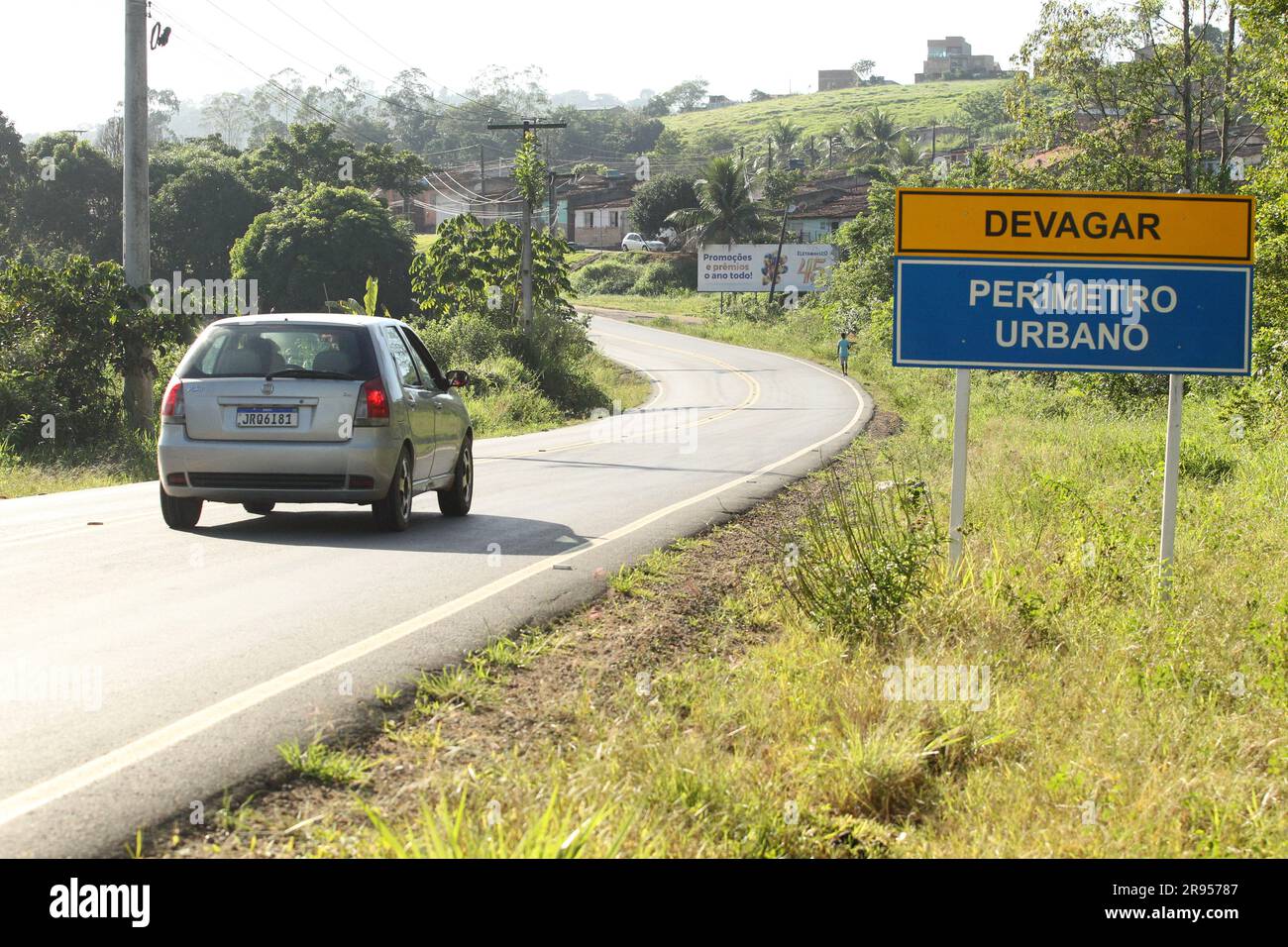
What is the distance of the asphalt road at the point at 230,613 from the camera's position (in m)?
4.82

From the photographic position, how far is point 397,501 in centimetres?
1099

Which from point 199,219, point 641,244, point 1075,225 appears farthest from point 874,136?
point 1075,225

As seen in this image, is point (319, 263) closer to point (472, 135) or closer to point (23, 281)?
point (23, 281)

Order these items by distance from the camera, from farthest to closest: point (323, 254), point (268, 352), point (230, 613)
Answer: point (323, 254) → point (268, 352) → point (230, 613)

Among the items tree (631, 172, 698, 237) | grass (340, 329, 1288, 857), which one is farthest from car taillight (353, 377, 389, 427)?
tree (631, 172, 698, 237)

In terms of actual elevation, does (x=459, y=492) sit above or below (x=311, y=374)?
below

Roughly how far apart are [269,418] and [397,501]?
1.20 metres

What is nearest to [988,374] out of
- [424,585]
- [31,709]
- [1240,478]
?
[1240,478]

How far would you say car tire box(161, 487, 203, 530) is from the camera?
1086 cm

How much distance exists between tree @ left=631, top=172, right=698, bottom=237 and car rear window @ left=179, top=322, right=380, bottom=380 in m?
93.6

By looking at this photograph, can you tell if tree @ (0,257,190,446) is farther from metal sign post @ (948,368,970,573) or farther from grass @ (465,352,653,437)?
metal sign post @ (948,368,970,573)

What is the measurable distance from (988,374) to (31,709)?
36.6 metres

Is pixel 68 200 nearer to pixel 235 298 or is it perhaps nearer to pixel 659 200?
pixel 235 298
